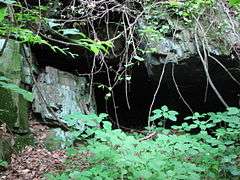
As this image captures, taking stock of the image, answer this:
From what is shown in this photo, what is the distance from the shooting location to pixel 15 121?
4719 millimetres

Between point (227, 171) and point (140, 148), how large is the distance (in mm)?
950

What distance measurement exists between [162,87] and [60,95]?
2.06 metres

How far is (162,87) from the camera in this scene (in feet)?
22.7

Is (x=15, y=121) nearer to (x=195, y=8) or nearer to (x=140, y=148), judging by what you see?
(x=140, y=148)

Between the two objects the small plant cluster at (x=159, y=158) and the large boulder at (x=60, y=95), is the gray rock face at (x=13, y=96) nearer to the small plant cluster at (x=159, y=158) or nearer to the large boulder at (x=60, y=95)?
the large boulder at (x=60, y=95)

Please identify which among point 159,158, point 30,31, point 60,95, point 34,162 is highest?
point 30,31

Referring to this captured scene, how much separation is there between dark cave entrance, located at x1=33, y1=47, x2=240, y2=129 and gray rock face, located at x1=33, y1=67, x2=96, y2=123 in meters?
0.30

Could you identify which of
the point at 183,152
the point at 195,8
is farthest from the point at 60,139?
the point at 195,8

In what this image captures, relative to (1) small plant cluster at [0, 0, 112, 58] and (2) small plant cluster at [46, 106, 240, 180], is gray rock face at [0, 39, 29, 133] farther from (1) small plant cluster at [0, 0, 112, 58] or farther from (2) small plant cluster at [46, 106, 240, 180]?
(2) small plant cluster at [46, 106, 240, 180]

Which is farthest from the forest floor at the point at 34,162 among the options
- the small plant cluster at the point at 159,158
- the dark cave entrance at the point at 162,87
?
the dark cave entrance at the point at 162,87

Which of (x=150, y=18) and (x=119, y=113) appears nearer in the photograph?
(x=150, y=18)

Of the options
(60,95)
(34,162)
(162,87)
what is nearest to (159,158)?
(34,162)

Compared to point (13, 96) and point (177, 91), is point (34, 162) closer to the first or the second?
point (13, 96)

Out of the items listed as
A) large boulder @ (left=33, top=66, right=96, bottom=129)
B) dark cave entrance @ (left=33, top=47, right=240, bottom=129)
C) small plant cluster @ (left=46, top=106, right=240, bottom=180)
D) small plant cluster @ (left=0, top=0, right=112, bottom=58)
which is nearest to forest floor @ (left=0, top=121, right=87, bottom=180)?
small plant cluster @ (left=46, top=106, right=240, bottom=180)
